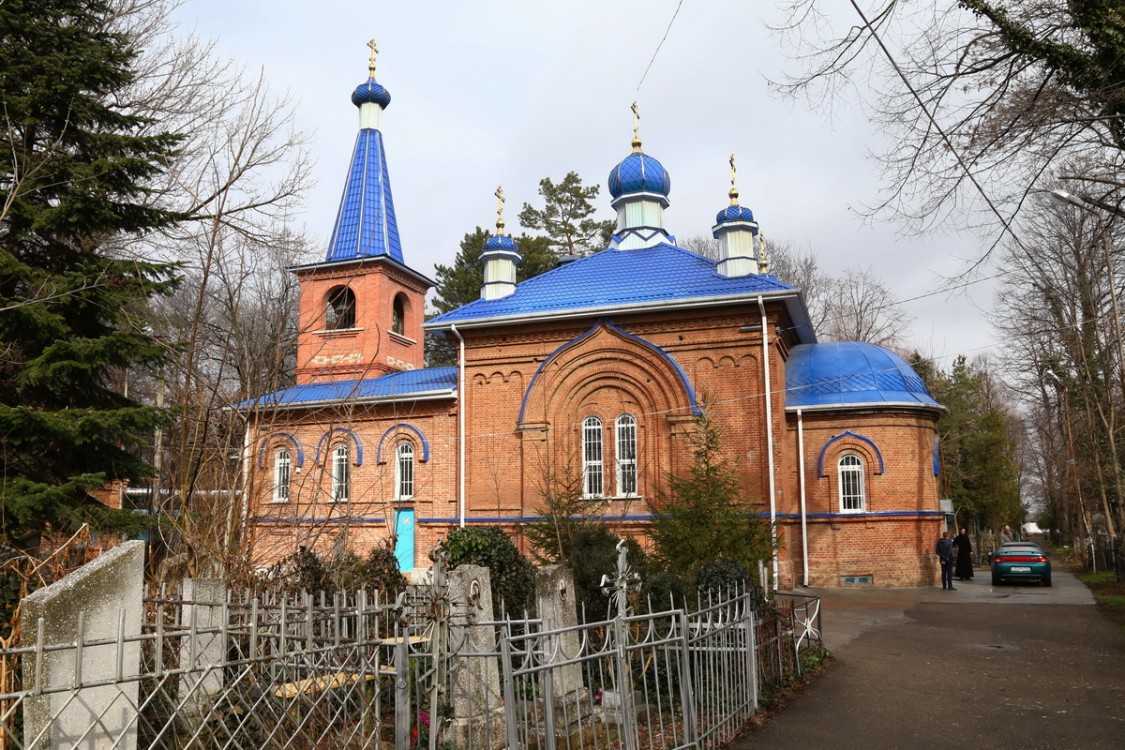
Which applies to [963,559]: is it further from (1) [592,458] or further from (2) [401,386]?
(2) [401,386]

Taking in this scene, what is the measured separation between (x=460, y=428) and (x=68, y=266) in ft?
34.7

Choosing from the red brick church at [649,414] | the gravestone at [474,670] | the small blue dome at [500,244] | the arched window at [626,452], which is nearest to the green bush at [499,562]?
the gravestone at [474,670]

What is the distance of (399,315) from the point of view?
2692cm

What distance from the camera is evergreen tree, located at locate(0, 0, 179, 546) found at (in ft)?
36.8

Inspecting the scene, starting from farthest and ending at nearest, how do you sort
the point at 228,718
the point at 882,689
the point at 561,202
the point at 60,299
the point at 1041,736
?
the point at 561,202 → the point at 60,299 → the point at 882,689 → the point at 1041,736 → the point at 228,718

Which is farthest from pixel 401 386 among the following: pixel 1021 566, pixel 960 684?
pixel 1021 566

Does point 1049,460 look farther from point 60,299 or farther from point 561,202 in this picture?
point 60,299

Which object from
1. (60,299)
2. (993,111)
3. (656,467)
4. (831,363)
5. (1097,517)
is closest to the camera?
(993,111)

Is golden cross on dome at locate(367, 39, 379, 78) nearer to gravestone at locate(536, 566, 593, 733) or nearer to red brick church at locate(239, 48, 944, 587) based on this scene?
red brick church at locate(239, 48, 944, 587)

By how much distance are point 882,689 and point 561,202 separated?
33.7 m

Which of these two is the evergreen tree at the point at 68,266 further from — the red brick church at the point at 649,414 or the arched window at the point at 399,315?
the arched window at the point at 399,315

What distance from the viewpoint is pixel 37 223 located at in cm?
1198

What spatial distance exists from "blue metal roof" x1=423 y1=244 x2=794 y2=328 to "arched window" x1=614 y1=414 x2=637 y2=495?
2763 millimetres

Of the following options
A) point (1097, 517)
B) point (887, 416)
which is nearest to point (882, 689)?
point (887, 416)
